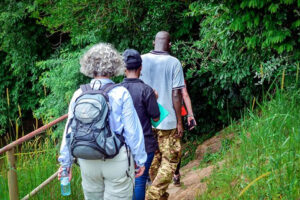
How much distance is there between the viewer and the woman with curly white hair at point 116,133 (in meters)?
2.97

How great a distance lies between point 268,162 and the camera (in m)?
3.63

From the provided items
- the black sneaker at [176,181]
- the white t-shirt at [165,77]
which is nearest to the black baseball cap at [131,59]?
the white t-shirt at [165,77]

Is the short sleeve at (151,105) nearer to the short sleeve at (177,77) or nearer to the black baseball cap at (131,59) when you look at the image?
the black baseball cap at (131,59)

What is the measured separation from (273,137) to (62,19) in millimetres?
5100

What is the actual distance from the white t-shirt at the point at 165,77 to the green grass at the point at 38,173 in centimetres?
113

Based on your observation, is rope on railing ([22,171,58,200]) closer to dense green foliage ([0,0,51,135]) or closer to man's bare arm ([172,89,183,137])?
man's bare arm ([172,89,183,137])

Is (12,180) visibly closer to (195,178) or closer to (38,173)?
(38,173)

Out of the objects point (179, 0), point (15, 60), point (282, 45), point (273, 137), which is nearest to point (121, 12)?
point (179, 0)

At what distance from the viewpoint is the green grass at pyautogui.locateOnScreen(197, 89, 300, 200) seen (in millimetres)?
3137

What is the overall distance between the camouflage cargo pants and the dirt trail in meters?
0.35

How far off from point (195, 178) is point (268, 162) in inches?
73.7

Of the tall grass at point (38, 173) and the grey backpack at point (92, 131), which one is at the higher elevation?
the grey backpack at point (92, 131)

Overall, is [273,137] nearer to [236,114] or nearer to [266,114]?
[266,114]

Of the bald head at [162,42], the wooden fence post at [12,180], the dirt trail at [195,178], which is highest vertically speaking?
the bald head at [162,42]
